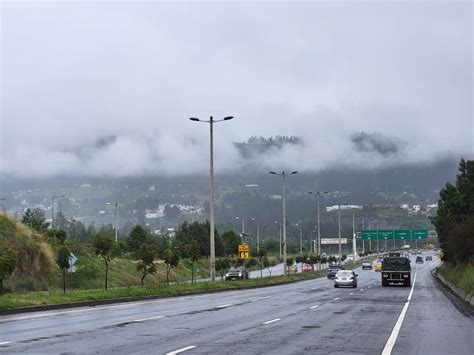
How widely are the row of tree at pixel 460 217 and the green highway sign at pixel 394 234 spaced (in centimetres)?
4016

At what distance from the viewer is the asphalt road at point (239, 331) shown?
14.6 metres

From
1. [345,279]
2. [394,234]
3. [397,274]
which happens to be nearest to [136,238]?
[397,274]

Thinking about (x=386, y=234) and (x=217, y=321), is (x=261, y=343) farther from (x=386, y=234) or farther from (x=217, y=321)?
(x=386, y=234)

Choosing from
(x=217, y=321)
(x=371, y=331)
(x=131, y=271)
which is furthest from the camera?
(x=131, y=271)

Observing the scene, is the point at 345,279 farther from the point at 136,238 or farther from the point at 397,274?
the point at 136,238

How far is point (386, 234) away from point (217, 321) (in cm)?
11935

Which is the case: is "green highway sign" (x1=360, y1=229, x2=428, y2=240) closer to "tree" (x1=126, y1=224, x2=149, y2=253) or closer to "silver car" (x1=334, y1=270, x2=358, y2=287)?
"tree" (x1=126, y1=224, x2=149, y2=253)

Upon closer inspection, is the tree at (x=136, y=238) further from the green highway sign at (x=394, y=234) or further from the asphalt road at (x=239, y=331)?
the asphalt road at (x=239, y=331)

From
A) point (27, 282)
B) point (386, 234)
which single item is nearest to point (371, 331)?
point (27, 282)

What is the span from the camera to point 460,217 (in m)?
71.3

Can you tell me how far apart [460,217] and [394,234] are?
67.0 m

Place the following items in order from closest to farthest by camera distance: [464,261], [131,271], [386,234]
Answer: [464,261] → [131,271] → [386,234]

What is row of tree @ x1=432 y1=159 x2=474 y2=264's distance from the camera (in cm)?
5288

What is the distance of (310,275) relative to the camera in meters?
87.9
